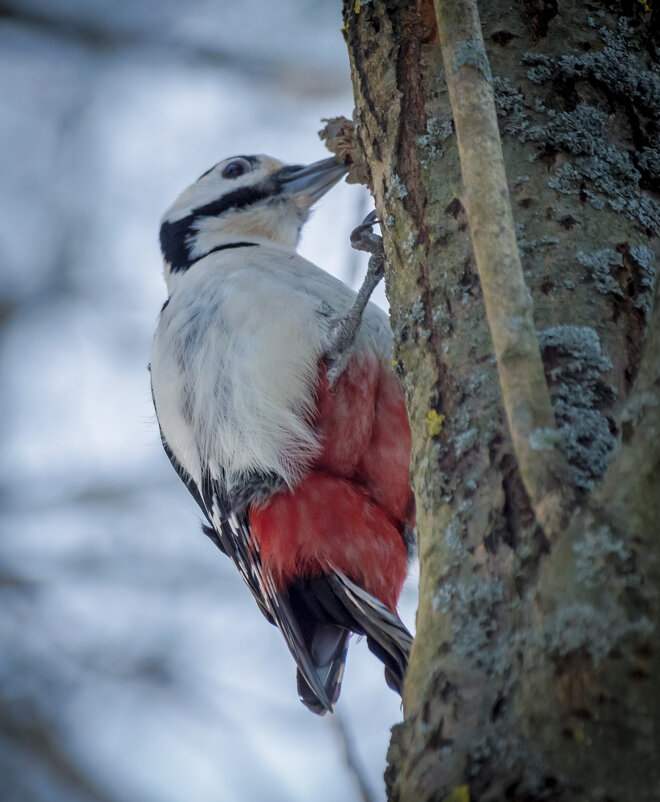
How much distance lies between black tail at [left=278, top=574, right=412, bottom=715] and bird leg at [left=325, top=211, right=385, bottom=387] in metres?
0.65

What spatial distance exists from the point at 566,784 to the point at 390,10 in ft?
5.35

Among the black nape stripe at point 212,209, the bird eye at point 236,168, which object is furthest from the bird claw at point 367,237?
the bird eye at point 236,168

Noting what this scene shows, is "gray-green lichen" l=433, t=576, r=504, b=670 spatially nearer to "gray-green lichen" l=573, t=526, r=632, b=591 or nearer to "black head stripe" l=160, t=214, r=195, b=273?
"gray-green lichen" l=573, t=526, r=632, b=591

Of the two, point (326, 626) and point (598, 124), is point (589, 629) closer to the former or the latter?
point (598, 124)

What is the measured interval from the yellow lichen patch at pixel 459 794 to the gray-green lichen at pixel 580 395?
45 cm

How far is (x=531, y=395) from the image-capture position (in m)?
1.16

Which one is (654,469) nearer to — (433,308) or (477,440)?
(477,440)

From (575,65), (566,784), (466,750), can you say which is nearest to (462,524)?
(466,750)

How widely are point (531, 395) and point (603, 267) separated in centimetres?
46

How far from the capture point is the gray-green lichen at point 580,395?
129cm

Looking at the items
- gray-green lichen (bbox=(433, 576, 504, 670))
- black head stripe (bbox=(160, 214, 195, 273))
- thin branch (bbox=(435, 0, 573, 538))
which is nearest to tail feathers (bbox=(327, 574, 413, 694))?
gray-green lichen (bbox=(433, 576, 504, 670))

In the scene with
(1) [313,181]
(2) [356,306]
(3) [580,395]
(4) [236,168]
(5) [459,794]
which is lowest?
(5) [459,794]

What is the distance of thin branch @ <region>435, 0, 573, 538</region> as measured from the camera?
1.12 meters

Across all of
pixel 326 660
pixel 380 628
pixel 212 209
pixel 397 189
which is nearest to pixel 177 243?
pixel 212 209
